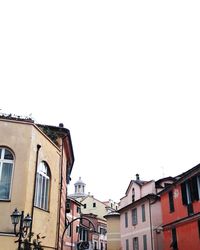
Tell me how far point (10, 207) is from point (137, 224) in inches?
1017

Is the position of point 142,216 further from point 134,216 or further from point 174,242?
point 174,242

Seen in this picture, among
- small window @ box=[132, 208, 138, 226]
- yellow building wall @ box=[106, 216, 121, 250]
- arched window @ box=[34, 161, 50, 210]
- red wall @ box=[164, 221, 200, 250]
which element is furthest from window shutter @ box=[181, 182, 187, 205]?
yellow building wall @ box=[106, 216, 121, 250]

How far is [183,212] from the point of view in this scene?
24.8m

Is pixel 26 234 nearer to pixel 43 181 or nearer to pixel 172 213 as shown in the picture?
pixel 43 181

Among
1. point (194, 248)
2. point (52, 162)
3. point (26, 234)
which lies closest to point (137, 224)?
point (194, 248)

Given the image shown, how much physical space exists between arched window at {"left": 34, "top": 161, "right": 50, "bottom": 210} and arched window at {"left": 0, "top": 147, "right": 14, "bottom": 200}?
1553 millimetres

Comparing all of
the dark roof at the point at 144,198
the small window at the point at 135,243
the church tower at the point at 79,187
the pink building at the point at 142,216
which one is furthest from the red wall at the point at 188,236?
the church tower at the point at 79,187

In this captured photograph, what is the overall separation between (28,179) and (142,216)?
24.1 metres

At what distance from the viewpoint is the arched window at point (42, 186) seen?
48.4 feet

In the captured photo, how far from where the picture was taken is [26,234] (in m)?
12.7

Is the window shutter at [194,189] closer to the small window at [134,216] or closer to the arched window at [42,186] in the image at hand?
the arched window at [42,186]

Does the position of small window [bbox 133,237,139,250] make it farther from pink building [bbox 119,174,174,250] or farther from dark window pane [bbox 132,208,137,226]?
dark window pane [bbox 132,208,137,226]

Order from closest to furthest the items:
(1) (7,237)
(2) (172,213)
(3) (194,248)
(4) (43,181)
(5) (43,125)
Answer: (1) (7,237) < (4) (43,181) < (5) (43,125) < (3) (194,248) < (2) (172,213)

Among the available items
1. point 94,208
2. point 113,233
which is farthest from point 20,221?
point 94,208
